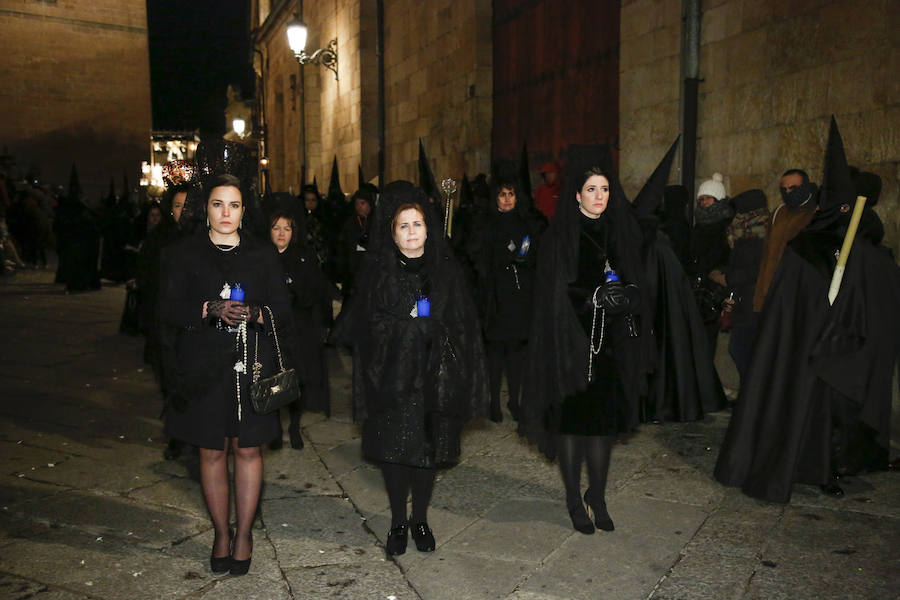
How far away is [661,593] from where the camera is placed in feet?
11.5

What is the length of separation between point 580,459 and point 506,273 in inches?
94.6

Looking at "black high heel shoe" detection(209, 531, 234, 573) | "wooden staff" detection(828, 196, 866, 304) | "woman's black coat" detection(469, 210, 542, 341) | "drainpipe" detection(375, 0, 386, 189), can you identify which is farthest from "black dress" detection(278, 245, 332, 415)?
"drainpipe" detection(375, 0, 386, 189)

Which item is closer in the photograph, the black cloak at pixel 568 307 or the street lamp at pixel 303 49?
the black cloak at pixel 568 307

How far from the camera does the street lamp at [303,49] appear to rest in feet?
54.4

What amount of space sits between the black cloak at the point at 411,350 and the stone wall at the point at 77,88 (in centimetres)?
3524

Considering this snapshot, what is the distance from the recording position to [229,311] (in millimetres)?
3412

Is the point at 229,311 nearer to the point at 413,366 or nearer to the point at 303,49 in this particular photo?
the point at 413,366

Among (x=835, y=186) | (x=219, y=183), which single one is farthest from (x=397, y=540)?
(x=835, y=186)

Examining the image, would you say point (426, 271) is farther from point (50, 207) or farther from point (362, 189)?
point (50, 207)

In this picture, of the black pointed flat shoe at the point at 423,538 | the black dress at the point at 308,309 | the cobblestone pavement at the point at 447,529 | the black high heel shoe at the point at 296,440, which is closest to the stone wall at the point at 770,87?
the cobblestone pavement at the point at 447,529

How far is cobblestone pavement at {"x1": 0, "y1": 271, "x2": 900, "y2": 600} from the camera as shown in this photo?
3605 millimetres

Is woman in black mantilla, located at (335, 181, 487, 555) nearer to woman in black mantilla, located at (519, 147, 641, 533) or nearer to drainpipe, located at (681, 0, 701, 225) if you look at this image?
woman in black mantilla, located at (519, 147, 641, 533)

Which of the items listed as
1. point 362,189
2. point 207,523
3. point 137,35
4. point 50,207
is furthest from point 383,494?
point 137,35

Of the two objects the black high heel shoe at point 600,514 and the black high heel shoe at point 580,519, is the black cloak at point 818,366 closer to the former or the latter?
the black high heel shoe at point 600,514
